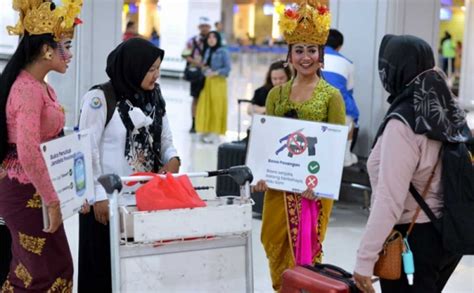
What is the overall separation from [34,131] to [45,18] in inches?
19.9

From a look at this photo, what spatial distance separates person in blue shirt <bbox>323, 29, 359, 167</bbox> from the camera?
6.97m

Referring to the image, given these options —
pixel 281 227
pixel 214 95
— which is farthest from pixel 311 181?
pixel 214 95

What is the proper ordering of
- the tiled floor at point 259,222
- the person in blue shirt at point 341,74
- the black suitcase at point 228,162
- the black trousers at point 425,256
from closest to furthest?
the black trousers at point 425,256
the tiled floor at point 259,222
the person in blue shirt at point 341,74
the black suitcase at point 228,162

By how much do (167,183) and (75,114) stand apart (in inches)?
→ 214

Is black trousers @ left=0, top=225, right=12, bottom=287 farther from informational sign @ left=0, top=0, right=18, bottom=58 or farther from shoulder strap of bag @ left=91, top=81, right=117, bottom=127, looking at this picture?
informational sign @ left=0, top=0, right=18, bottom=58

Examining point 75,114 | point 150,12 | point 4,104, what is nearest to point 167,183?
point 4,104

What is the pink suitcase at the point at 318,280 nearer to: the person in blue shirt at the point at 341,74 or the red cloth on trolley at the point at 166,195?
the red cloth on trolley at the point at 166,195

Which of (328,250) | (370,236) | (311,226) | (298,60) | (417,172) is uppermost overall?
(298,60)

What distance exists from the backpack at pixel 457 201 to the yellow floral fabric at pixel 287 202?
3.98 feet

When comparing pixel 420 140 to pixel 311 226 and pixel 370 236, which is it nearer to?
pixel 370 236

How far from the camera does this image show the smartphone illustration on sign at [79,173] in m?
3.44

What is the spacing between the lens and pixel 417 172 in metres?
3.01

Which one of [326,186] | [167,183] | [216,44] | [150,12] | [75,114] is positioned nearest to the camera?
[167,183]

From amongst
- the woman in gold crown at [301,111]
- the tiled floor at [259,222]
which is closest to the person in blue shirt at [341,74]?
the tiled floor at [259,222]
